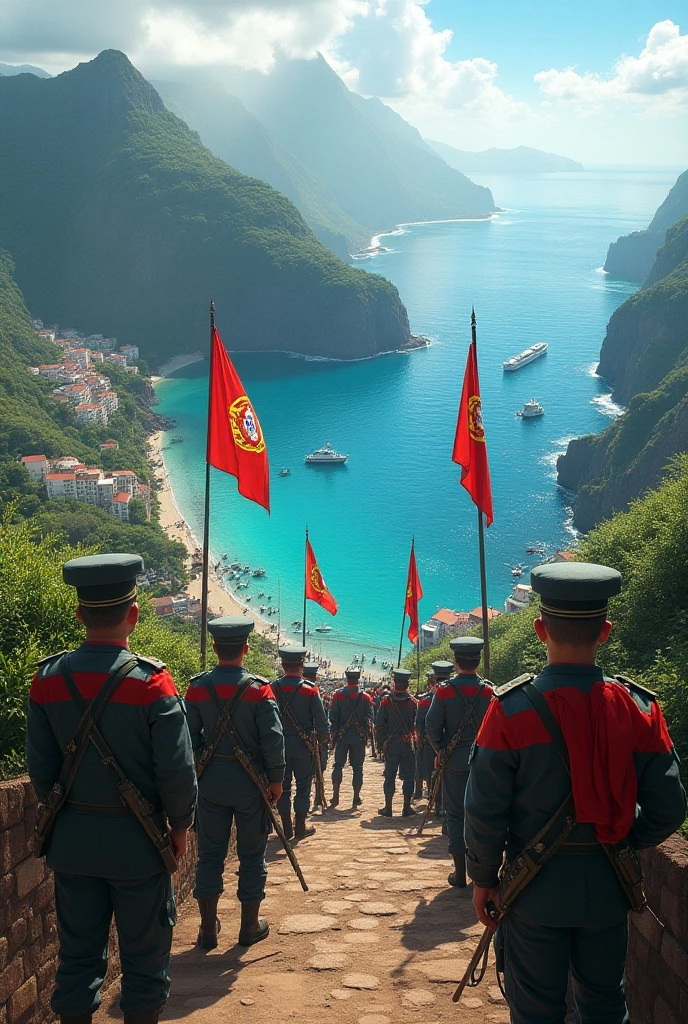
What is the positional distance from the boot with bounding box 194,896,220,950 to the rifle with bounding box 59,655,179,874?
2.80 meters

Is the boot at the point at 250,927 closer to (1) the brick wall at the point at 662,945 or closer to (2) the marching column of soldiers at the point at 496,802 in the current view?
(2) the marching column of soldiers at the point at 496,802

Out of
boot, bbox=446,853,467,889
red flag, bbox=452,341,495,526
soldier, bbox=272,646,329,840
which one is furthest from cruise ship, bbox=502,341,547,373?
boot, bbox=446,853,467,889

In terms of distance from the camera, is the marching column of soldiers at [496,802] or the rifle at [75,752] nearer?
the marching column of soldiers at [496,802]

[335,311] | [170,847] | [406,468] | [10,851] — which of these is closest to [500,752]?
[170,847]

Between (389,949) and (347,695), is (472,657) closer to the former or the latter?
(389,949)

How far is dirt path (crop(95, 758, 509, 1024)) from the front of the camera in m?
6.40

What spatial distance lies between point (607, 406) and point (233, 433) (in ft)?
427

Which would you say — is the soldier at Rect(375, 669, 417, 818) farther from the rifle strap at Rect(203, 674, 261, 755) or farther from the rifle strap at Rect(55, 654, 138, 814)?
the rifle strap at Rect(55, 654, 138, 814)

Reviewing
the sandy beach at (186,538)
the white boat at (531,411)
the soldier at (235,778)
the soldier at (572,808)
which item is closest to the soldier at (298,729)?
the soldier at (235,778)

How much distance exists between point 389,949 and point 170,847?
2860 millimetres

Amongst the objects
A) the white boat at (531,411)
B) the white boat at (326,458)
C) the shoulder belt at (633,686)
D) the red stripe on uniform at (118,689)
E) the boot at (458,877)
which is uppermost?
the shoulder belt at (633,686)

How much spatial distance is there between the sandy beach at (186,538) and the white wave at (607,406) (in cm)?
6123

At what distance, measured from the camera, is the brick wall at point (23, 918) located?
588 centimetres

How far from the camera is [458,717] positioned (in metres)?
10.6
